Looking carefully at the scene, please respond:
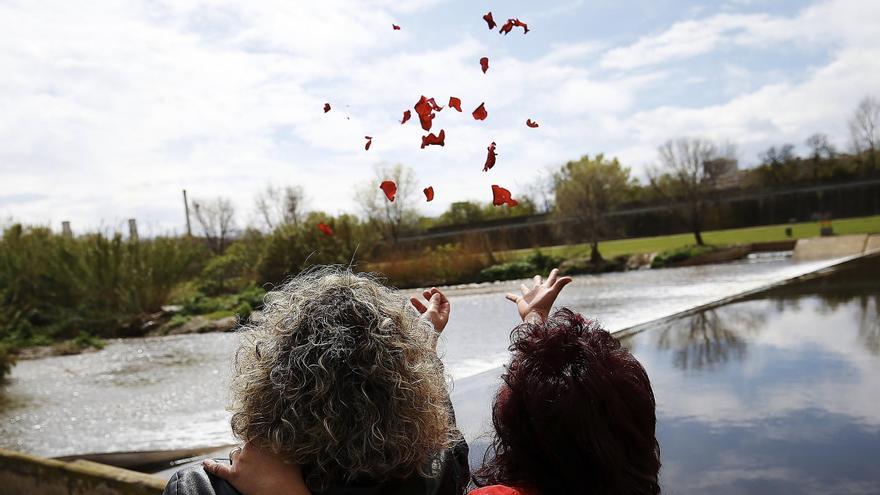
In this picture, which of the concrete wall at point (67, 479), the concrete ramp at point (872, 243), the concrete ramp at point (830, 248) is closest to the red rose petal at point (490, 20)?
the concrete wall at point (67, 479)

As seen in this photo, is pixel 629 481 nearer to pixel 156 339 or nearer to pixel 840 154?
pixel 156 339

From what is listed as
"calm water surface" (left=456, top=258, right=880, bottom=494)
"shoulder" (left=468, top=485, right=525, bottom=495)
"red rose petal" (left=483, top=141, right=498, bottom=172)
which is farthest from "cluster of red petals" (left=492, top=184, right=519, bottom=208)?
"calm water surface" (left=456, top=258, right=880, bottom=494)

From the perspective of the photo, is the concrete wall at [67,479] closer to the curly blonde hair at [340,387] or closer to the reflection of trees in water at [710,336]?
the curly blonde hair at [340,387]

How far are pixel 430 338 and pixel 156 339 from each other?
45.0ft

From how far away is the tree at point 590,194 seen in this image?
91.8 feet

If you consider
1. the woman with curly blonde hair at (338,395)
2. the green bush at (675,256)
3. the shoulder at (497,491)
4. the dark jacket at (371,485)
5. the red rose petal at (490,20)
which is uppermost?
the red rose petal at (490,20)

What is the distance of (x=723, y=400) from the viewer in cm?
380

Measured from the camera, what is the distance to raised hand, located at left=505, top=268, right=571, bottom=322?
1.53 m

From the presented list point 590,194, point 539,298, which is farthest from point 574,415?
point 590,194

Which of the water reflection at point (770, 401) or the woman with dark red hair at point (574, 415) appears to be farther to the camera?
the water reflection at point (770, 401)

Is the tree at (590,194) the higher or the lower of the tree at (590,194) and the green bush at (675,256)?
the higher

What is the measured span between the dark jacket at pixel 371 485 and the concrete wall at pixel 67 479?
198 cm

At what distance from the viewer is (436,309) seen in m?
1.53

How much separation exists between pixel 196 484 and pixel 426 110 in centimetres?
145
